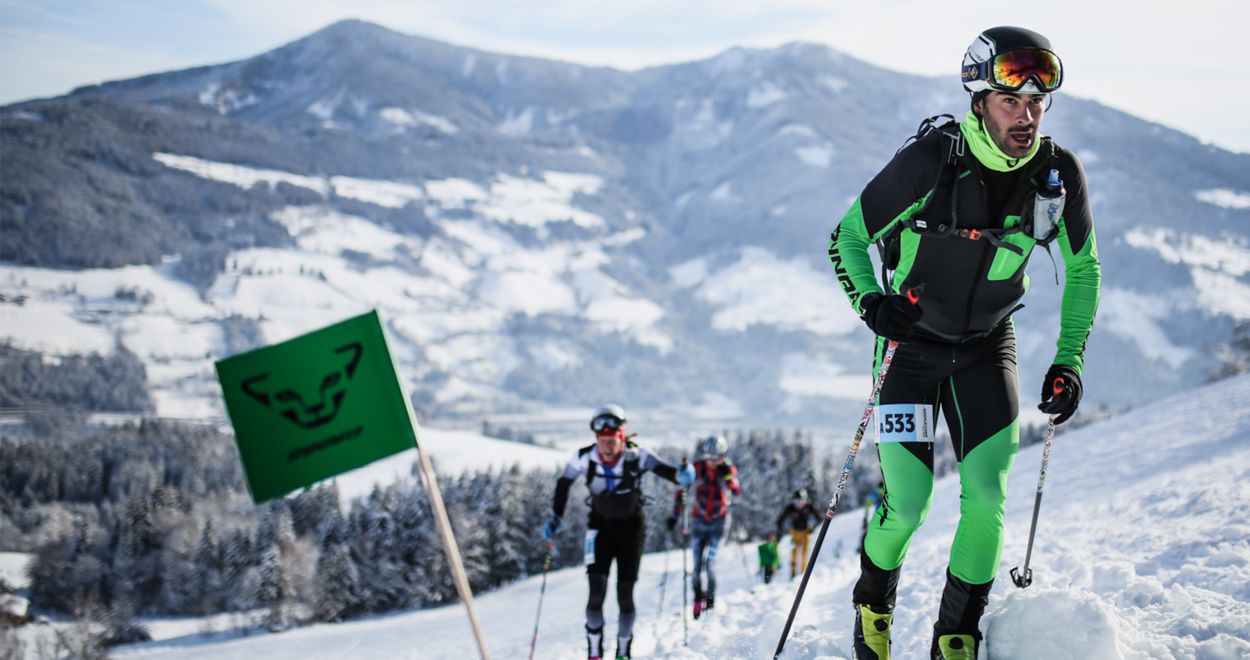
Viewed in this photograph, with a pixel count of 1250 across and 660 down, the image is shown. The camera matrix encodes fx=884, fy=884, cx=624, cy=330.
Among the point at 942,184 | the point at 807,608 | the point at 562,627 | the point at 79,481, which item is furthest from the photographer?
the point at 79,481

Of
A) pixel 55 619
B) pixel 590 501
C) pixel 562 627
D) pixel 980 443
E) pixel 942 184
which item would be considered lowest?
pixel 55 619

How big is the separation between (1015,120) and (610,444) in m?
5.93

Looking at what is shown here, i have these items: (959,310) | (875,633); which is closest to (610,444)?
(875,633)

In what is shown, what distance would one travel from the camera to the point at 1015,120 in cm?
480

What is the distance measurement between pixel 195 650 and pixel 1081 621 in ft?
181

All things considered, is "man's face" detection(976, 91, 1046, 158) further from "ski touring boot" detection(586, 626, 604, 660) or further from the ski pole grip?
"ski touring boot" detection(586, 626, 604, 660)

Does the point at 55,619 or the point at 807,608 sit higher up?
the point at 807,608

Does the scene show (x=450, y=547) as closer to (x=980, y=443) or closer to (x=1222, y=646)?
(x=980, y=443)

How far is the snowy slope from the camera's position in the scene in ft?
17.4

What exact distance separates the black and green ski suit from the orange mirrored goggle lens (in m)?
0.27

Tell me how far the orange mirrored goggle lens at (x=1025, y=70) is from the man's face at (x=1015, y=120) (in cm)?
6

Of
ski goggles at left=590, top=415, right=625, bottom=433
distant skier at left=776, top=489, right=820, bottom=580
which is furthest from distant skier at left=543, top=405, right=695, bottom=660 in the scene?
distant skier at left=776, top=489, right=820, bottom=580

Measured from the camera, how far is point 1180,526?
9469 millimetres

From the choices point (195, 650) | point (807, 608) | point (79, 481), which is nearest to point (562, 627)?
point (807, 608)
